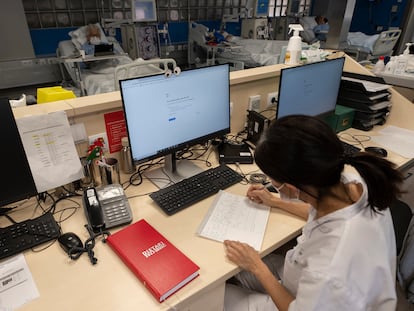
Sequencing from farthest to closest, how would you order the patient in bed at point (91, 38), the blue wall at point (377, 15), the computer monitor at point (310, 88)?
the blue wall at point (377, 15), the patient in bed at point (91, 38), the computer monitor at point (310, 88)

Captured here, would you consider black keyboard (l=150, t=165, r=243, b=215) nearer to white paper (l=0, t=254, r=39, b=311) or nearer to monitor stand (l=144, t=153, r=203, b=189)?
monitor stand (l=144, t=153, r=203, b=189)

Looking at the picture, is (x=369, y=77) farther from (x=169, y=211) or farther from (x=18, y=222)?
(x=18, y=222)

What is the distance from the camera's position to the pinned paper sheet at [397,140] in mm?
1619

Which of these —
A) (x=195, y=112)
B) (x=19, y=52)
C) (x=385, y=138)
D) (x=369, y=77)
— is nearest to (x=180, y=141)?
(x=195, y=112)

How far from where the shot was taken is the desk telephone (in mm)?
1020

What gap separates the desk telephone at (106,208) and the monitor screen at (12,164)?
0.19 m

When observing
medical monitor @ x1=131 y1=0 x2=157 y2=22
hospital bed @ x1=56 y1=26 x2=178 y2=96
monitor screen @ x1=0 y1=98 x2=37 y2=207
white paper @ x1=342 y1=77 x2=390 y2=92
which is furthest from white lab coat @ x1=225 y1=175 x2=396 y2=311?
medical monitor @ x1=131 y1=0 x2=157 y2=22

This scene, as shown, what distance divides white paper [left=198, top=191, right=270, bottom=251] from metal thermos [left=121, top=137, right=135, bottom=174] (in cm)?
43

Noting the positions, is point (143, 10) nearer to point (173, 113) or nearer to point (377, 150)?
point (173, 113)

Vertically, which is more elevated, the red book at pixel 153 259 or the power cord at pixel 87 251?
the red book at pixel 153 259

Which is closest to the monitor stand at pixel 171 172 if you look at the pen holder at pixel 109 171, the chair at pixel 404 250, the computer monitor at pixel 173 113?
the computer monitor at pixel 173 113

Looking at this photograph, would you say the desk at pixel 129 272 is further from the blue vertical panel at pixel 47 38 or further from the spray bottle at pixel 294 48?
the blue vertical panel at pixel 47 38

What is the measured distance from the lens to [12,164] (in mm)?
947

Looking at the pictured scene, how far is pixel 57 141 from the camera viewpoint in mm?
1135
